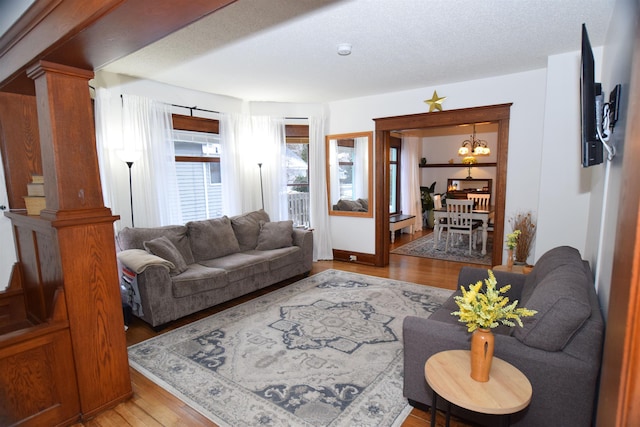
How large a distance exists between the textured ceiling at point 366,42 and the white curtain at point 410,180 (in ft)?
12.3

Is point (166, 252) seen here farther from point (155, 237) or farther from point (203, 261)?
point (203, 261)

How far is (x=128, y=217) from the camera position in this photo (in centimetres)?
391

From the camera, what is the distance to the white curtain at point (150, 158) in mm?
3848

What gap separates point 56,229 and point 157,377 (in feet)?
4.19

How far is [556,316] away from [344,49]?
2.61 m

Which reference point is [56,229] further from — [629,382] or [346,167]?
[346,167]

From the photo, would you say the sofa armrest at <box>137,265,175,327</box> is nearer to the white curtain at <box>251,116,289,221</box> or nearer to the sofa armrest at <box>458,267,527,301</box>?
the white curtain at <box>251,116,289,221</box>

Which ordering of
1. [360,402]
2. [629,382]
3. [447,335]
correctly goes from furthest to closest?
[360,402]
[447,335]
[629,382]

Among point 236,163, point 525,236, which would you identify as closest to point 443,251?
point 525,236

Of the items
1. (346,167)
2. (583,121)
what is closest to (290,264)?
(346,167)

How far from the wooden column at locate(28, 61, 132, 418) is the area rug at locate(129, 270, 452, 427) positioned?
46cm

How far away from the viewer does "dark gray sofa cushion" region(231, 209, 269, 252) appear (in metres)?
4.52

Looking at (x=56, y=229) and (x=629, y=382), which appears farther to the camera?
(x=56, y=229)

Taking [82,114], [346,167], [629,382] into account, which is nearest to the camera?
[629,382]
